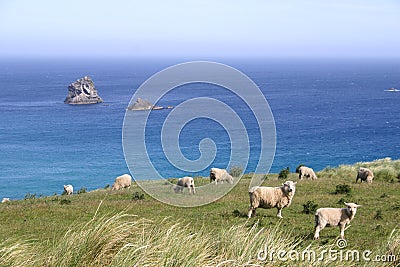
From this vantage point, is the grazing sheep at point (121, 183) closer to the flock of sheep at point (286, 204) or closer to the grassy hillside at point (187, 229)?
the grassy hillside at point (187, 229)

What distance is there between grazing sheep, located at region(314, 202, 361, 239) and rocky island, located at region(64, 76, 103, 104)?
5292 inches

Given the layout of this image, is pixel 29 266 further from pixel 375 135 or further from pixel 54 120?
pixel 54 120

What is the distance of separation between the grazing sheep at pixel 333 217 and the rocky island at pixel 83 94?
134 metres

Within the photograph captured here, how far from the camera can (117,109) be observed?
427ft

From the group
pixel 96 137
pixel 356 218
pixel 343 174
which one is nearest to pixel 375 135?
pixel 96 137

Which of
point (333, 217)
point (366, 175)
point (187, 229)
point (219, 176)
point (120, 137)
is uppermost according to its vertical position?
point (187, 229)

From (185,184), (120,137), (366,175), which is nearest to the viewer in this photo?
(185,184)

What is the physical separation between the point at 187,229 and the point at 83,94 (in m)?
139

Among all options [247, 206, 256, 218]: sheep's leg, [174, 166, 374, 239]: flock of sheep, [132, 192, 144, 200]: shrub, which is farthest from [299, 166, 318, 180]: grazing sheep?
[247, 206, 256, 218]: sheep's leg

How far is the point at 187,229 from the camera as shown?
1073cm

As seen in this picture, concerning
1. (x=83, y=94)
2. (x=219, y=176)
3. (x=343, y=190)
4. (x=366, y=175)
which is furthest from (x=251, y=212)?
(x=83, y=94)

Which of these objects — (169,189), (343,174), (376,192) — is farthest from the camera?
(343,174)

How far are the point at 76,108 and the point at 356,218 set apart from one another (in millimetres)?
127778

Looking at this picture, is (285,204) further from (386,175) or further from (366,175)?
(386,175)
